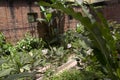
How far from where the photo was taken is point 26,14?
7.70m

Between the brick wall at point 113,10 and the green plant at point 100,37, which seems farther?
the brick wall at point 113,10

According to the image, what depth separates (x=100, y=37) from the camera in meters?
2.78

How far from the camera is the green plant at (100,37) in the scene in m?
2.49

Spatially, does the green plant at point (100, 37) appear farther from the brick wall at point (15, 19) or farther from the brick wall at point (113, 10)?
the brick wall at point (113, 10)

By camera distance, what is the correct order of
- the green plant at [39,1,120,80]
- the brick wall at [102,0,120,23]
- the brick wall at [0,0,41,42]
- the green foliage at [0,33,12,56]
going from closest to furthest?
the green plant at [39,1,120,80]
the green foliage at [0,33,12,56]
the brick wall at [0,0,41,42]
the brick wall at [102,0,120,23]

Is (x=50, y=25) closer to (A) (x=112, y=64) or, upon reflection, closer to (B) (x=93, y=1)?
(B) (x=93, y=1)

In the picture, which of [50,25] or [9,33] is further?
[50,25]

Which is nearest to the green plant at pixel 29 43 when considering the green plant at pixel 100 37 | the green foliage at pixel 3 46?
the green foliage at pixel 3 46

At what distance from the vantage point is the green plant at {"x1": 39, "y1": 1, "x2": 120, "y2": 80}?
8.18 ft

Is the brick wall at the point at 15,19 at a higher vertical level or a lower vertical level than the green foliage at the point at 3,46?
higher

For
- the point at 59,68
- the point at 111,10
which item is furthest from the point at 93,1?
the point at 59,68

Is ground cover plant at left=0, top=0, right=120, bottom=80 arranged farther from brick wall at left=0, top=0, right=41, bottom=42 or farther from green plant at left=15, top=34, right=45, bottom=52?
brick wall at left=0, top=0, right=41, bottom=42

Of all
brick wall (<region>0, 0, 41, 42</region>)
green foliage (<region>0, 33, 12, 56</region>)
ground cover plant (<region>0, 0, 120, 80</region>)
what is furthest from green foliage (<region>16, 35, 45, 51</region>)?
green foliage (<region>0, 33, 12, 56</region>)

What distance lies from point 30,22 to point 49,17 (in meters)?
0.83
